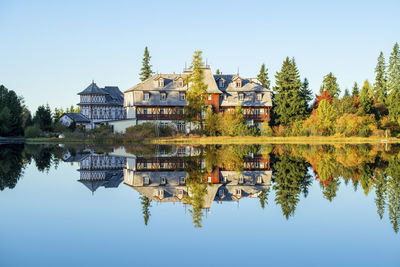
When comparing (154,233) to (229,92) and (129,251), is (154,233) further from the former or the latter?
(229,92)

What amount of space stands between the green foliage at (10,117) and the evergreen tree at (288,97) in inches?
1503

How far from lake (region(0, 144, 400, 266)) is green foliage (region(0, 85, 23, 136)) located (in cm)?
4676

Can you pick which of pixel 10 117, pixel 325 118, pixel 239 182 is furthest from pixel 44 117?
pixel 239 182

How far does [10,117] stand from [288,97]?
40.2m

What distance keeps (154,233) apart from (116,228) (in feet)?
2.69

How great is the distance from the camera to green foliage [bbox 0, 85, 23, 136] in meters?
55.8

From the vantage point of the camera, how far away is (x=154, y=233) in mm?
7125

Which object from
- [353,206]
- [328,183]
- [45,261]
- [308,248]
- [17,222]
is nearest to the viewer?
[45,261]

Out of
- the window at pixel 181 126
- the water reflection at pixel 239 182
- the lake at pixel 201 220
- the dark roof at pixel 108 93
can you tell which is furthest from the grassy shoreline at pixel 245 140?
the dark roof at pixel 108 93

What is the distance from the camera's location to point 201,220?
8.04 metres

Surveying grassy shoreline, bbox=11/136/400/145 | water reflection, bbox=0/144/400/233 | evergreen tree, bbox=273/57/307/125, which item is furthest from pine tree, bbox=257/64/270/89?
water reflection, bbox=0/144/400/233

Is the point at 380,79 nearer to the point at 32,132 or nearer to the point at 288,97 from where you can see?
the point at 288,97

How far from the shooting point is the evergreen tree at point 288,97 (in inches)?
2148

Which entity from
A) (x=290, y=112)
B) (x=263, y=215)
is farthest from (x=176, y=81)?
(x=263, y=215)
